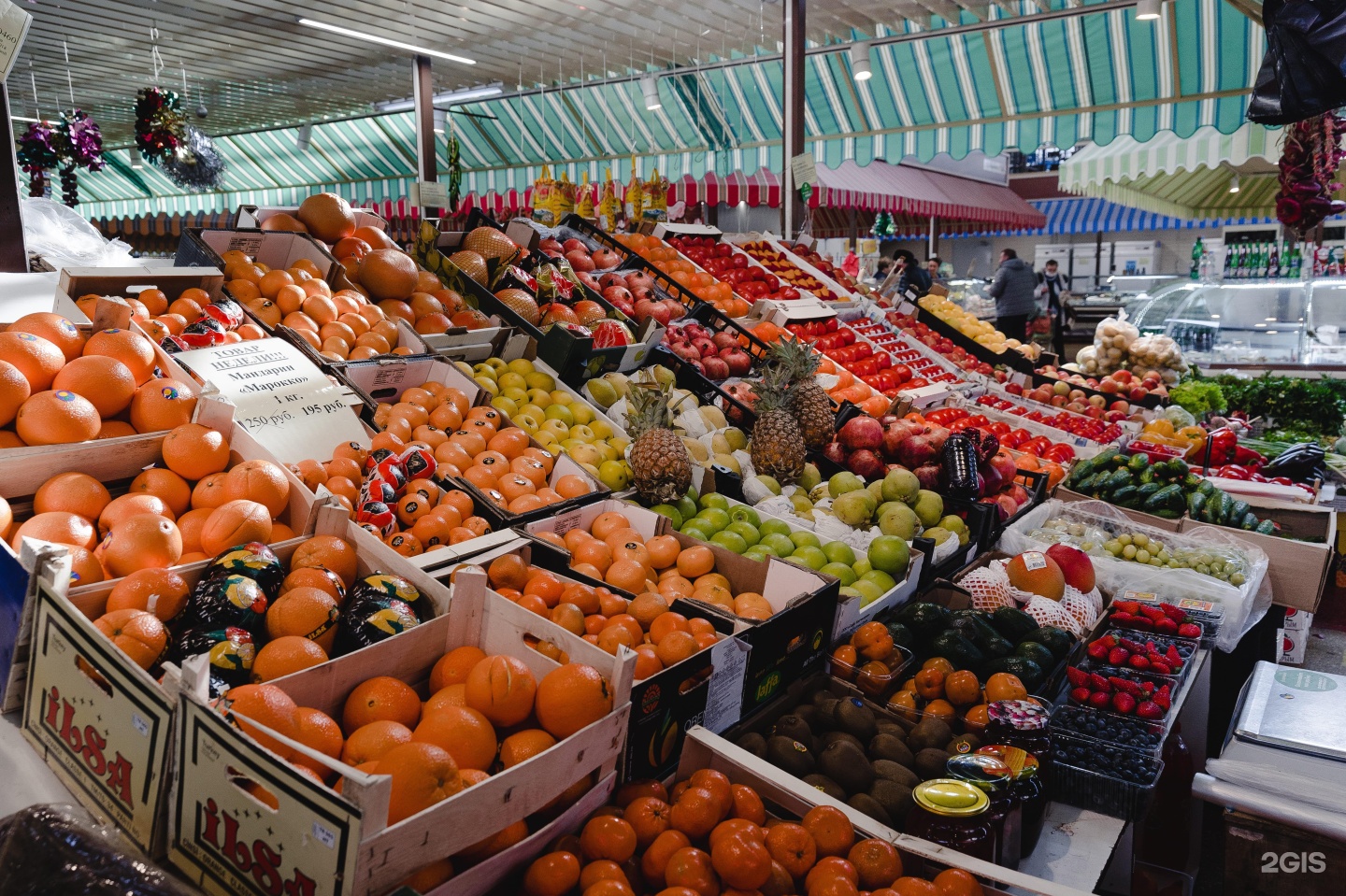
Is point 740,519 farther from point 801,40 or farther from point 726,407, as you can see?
point 801,40

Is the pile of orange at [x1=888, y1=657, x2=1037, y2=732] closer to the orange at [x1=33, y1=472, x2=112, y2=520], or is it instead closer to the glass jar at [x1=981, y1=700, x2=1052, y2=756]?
the glass jar at [x1=981, y1=700, x2=1052, y2=756]

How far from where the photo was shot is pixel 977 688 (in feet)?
7.16

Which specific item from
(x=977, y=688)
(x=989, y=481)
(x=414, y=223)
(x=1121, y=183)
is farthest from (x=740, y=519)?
(x=414, y=223)

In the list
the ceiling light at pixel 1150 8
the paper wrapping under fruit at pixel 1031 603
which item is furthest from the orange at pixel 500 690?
the ceiling light at pixel 1150 8

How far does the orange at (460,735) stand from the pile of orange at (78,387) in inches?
45.7

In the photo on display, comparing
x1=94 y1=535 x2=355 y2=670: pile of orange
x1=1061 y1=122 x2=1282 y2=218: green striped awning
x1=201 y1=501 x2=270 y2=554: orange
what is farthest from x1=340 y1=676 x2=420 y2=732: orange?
x1=1061 y1=122 x2=1282 y2=218: green striped awning

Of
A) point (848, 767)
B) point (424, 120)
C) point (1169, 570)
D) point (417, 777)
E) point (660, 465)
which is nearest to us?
point (417, 777)

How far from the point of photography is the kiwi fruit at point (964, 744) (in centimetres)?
189

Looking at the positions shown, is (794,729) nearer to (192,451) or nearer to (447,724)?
(447,724)

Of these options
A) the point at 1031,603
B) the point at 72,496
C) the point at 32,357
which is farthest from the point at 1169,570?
the point at 32,357

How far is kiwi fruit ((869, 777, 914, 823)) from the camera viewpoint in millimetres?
1740

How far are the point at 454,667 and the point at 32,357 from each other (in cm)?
130

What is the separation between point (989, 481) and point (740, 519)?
1.49 meters

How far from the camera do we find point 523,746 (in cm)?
143
